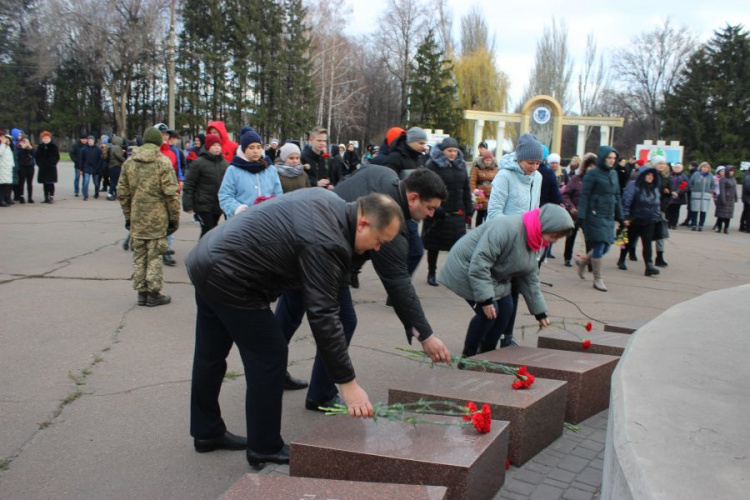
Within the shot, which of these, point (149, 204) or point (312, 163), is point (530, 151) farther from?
point (149, 204)

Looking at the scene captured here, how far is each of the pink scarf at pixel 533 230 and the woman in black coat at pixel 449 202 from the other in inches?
120

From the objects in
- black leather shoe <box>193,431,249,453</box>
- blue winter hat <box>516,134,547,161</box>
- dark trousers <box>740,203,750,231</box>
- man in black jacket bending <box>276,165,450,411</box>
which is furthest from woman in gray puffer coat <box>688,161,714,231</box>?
black leather shoe <box>193,431,249,453</box>

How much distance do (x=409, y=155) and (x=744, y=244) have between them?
1154 centimetres

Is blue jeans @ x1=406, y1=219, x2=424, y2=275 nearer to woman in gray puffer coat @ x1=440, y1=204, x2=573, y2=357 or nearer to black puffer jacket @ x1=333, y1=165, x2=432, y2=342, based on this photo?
woman in gray puffer coat @ x1=440, y1=204, x2=573, y2=357

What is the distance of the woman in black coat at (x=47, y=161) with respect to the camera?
49.1 ft

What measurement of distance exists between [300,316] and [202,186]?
13.7ft

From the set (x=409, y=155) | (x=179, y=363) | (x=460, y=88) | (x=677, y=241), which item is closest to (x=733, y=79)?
(x=460, y=88)

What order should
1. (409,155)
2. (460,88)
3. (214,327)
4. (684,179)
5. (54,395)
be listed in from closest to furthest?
1. (214,327)
2. (54,395)
3. (409,155)
4. (684,179)
5. (460,88)

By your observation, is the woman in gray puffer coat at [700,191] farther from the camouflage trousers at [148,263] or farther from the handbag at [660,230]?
the camouflage trousers at [148,263]

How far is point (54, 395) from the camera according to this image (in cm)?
422

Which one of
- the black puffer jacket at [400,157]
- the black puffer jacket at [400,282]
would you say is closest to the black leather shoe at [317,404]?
the black puffer jacket at [400,282]

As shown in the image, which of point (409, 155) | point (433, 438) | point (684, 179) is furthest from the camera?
point (684, 179)

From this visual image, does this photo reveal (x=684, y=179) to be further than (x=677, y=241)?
Yes

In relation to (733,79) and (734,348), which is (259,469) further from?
(733,79)
